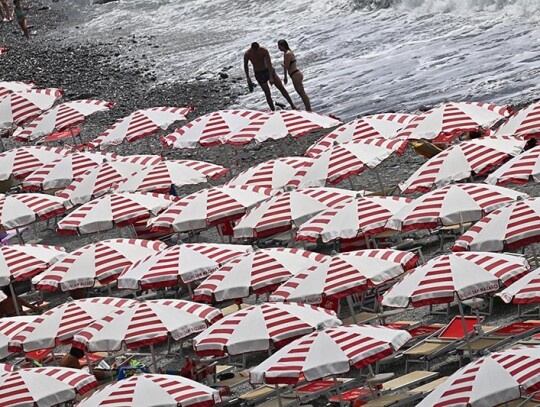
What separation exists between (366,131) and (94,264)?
17.2 ft

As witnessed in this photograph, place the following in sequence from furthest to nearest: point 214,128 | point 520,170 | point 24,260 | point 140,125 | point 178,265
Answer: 1. point 140,125
2. point 214,128
3. point 24,260
4. point 520,170
5. point 178,265

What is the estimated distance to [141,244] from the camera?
18516mm

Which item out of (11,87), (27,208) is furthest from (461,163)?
(11,87)

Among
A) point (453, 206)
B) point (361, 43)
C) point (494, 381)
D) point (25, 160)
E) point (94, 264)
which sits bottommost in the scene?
point (361, 43)

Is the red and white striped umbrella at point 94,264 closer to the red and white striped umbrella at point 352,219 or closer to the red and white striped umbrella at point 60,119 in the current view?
the red and white striped umbrella at point 352,219

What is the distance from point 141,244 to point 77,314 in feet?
8.18

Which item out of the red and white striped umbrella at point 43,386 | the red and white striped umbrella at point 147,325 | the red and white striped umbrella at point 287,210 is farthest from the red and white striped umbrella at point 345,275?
the red and white striped umbrella at point 287,210

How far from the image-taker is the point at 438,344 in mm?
14531

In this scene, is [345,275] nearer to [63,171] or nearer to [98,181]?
[98,181]

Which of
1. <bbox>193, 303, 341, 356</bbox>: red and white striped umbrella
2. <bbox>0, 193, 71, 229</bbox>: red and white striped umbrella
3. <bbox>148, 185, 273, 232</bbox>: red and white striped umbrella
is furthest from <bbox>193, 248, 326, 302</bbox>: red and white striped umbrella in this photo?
<bbox>0, 193, 71, 229</bbox>: red and white striped umbrella

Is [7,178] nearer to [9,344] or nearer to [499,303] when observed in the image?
[9,344]

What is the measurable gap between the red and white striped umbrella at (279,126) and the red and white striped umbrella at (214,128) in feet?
0.81

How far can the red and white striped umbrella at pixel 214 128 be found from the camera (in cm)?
2364

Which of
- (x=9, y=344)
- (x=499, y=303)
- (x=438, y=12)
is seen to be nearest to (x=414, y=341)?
(x=499, y=303)
